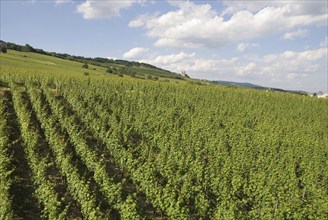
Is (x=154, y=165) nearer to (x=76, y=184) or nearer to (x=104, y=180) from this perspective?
(x=104, y=180)

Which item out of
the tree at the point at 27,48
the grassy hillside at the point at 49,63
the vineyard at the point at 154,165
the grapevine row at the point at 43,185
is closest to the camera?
the grapevine row at the point at 43,185

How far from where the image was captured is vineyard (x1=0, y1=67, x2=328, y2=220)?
44.2 feet

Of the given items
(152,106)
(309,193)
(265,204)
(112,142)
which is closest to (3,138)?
(112,142)

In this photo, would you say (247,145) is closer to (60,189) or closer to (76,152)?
(76,152)

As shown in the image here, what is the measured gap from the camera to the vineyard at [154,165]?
13.5m

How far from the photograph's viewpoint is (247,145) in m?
24.8

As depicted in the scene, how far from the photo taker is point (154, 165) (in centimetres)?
1847

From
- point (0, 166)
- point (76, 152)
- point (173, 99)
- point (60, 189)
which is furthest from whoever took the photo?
point (173, 99)

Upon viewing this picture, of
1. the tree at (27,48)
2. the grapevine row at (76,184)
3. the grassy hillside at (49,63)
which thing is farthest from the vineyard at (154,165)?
the tree at (27,48)

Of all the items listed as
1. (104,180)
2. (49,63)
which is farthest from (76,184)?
(49,63)

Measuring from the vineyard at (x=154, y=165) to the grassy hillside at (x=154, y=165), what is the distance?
65 mm

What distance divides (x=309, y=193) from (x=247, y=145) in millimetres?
8092

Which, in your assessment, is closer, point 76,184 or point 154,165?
point 76,184

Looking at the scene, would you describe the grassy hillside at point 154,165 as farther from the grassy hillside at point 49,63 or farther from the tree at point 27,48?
the tree at point 27,48
